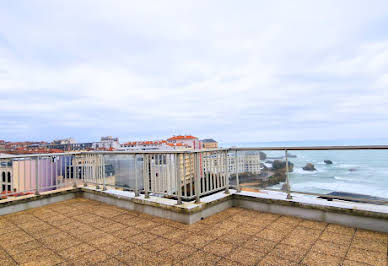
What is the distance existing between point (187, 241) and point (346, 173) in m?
2.57

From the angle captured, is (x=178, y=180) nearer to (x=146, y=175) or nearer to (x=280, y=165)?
(x=146, y=175)

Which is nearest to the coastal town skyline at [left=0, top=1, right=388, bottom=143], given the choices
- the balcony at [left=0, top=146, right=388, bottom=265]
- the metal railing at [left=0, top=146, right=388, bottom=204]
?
the metal railing at [left=0, top=146, right=388, bottom=204]

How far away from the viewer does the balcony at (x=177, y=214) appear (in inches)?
103

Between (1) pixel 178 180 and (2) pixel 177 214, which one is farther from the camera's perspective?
(1) pixel 178 180

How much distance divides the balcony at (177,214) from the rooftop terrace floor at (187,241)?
13 mm

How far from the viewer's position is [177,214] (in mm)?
3758

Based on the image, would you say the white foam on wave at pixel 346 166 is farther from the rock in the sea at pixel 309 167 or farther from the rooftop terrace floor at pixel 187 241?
the rooftop terrace floor at pixel 187 241

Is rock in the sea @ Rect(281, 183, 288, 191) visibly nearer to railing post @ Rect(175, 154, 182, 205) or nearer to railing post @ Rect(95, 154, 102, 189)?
railing post @ Rect(175, 154, 182, 205)

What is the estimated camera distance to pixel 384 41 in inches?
430

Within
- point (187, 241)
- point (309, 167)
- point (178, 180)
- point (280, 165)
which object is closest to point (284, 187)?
point (280, 165)

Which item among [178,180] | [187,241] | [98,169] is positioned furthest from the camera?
[98,169]

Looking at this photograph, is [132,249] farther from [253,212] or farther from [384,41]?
[384,41]

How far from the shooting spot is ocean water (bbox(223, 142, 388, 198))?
310 cm

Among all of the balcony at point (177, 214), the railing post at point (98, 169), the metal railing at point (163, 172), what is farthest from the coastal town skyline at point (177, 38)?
the railing post at point (98, 169)
